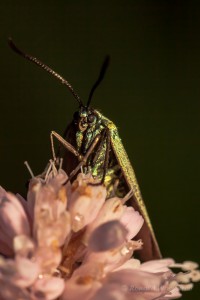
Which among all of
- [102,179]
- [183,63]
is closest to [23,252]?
[102,179]

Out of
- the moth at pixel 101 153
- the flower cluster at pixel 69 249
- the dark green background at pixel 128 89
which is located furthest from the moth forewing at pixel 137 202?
the dark green background at pixel 128 89

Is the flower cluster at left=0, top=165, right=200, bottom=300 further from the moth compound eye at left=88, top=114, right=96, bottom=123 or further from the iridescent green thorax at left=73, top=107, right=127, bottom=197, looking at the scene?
the moth compound eye at left=88, top=114, right=96, bottom=123

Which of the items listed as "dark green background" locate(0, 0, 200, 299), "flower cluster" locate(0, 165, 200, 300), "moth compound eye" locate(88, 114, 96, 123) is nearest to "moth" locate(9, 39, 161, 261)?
"moth compound eye" locate(88, 114, 96, 123)

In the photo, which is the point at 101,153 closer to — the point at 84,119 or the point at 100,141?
the point at 100,141

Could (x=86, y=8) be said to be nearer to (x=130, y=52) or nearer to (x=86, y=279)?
(x=130, y=52)

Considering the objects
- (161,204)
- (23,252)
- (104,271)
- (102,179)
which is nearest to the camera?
(23,252)

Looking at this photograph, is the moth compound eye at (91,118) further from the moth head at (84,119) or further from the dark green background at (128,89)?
the dark green background at (128,89)

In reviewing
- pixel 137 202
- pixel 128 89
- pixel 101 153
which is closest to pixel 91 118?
pixel 101 153
